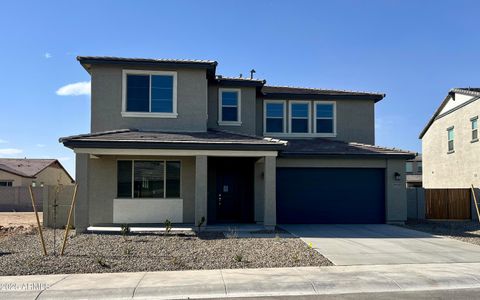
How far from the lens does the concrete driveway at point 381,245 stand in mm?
10797

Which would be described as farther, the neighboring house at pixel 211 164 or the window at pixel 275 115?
the window at pixel 275 115

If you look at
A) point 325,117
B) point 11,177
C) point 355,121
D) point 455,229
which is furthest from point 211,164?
point 11,177

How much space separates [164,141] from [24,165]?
34.9 meters

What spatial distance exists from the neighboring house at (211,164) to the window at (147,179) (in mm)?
38

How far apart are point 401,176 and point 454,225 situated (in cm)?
320

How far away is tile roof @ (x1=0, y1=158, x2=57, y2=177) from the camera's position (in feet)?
132

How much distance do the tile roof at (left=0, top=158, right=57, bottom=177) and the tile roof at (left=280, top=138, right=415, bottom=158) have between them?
30.1 meters

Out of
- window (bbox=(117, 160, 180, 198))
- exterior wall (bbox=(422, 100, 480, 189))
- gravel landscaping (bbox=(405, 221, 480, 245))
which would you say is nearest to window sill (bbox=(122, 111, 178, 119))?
window (bbox=(117, 160, 180, 198))

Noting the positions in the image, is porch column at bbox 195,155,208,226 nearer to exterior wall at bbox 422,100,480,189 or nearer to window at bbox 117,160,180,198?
window at bbox 117,160,180,198

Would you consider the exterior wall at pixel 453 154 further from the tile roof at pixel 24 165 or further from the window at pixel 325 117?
the tile roof at pixel 24 165

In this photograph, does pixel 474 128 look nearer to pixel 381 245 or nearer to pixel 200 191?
pixel 381 245

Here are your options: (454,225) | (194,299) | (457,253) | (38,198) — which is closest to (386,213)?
(454,225)

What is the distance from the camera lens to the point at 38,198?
3381 cm

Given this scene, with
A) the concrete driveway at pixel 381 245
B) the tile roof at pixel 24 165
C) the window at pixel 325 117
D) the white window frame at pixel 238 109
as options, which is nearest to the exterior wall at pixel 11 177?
the tile roof at pixel 24 165
